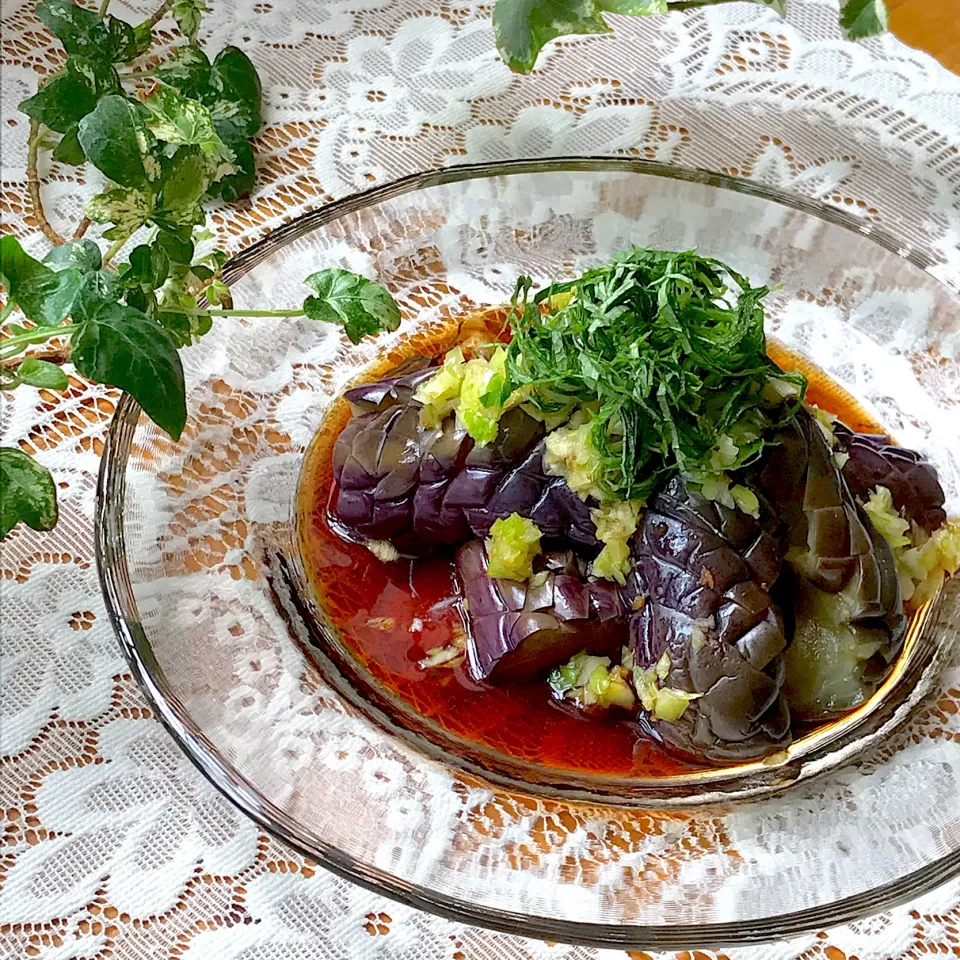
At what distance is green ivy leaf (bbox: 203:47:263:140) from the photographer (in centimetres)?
219

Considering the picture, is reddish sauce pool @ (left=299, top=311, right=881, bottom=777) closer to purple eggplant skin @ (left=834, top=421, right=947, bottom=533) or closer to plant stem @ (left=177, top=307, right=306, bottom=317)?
plant stem @ (left=177, top=307, right=306, bottom=317)

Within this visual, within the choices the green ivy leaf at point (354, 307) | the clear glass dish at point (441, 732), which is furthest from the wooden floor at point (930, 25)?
the green ivy leaf at point (354, 307)

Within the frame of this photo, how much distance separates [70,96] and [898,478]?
1.50 m

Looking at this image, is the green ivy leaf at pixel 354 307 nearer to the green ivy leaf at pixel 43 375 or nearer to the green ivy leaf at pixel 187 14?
the green ivy leaf at pixel 43 375

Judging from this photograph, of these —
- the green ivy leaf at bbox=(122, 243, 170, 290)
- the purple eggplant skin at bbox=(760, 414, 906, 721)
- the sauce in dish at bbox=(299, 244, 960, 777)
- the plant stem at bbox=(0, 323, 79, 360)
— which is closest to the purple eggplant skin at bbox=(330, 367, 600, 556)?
the sauce in dish at bbox=(299, 244, 960, 777)

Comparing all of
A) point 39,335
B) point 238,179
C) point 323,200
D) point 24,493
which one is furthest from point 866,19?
point 24,493

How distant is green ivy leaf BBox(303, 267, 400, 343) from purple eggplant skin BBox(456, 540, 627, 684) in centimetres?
39

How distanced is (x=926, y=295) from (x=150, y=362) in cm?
134

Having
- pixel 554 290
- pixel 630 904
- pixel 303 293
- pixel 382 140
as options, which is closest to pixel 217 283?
pixel 303 293

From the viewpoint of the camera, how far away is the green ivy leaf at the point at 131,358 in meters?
1.31

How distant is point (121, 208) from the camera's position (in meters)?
1.49

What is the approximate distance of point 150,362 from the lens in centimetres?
133

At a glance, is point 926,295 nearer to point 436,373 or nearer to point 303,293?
point 436,373

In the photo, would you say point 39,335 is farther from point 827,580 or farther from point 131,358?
point 827,580
